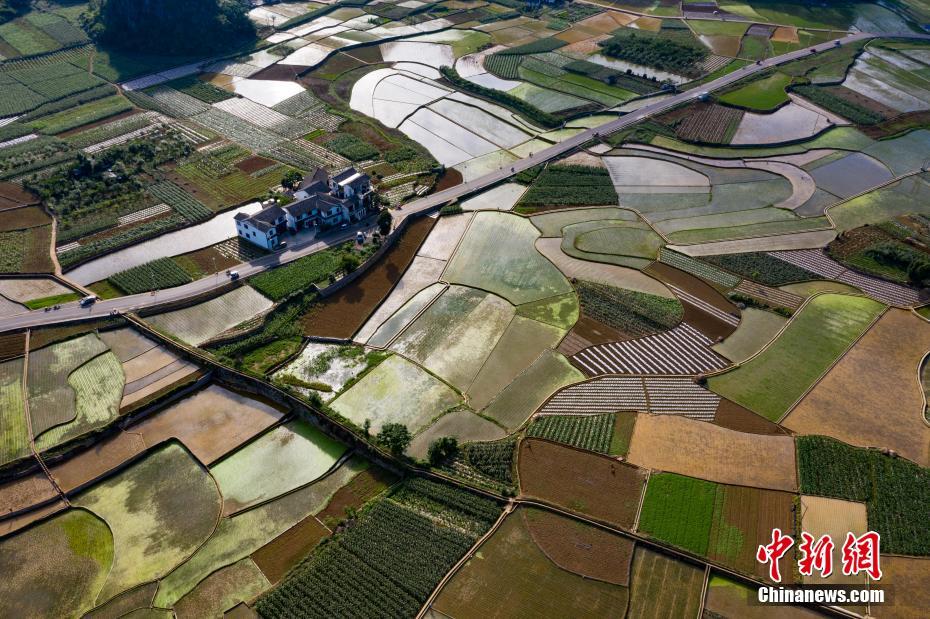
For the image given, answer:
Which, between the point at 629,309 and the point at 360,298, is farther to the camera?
the point at 360,298

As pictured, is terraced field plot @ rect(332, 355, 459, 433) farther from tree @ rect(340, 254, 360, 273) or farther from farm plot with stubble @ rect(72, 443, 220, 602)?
tree @ rect(340, 254, 360, 273)

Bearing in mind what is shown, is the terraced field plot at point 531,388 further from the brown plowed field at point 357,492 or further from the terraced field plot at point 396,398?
the brown plowed field at point 357,492

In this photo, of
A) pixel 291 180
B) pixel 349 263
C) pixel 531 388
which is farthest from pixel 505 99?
pixel 531 388

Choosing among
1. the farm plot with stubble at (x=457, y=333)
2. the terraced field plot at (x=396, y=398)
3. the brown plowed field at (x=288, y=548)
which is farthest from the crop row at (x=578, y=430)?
the brown plowed field at (x=288, y=548)

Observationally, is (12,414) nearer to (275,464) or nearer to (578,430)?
(275,464)

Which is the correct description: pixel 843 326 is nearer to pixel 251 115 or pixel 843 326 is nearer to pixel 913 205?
pixel 913 205

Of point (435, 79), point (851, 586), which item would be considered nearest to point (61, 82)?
point (435, 79)

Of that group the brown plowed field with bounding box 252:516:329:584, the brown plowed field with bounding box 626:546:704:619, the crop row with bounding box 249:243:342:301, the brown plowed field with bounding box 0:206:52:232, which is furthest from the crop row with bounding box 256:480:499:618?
the brown plowed field with bounding box 0:206:52:232
